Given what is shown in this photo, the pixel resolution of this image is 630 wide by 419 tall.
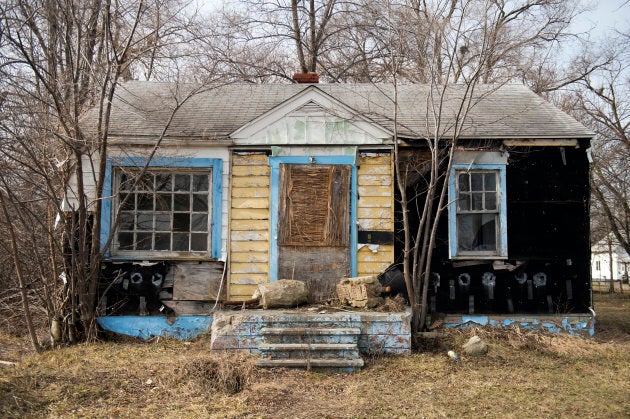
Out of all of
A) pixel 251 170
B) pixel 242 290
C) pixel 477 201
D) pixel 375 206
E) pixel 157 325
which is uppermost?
pixel 251 170

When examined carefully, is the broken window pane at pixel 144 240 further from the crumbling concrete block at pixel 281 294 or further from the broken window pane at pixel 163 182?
the crumbling concrete block at pixel 281 294

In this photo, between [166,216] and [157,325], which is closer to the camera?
[157,325]

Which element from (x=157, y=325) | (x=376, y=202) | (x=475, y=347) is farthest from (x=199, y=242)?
(x=475, y=347)

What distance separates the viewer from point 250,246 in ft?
28.2

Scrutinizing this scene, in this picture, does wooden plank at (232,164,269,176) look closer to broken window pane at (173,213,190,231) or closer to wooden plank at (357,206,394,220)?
broken window pane at (173,213,190,231)

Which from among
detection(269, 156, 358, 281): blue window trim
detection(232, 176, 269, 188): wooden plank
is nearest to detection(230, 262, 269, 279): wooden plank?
detection(269, 156, 358, 281): blue window trim

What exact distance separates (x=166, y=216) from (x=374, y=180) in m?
3.55

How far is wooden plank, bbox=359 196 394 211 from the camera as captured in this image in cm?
862

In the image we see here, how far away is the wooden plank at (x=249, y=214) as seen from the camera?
8.60 metres

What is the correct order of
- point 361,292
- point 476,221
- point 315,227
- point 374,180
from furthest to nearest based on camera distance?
point 476,221
point 374,180
point 315,227
point 361,292

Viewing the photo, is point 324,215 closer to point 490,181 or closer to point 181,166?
point 181,166

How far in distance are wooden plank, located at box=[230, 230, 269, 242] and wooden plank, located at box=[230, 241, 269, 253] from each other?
0.06 meters

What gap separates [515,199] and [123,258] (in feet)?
21.8

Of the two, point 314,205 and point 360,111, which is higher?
point 360,111
